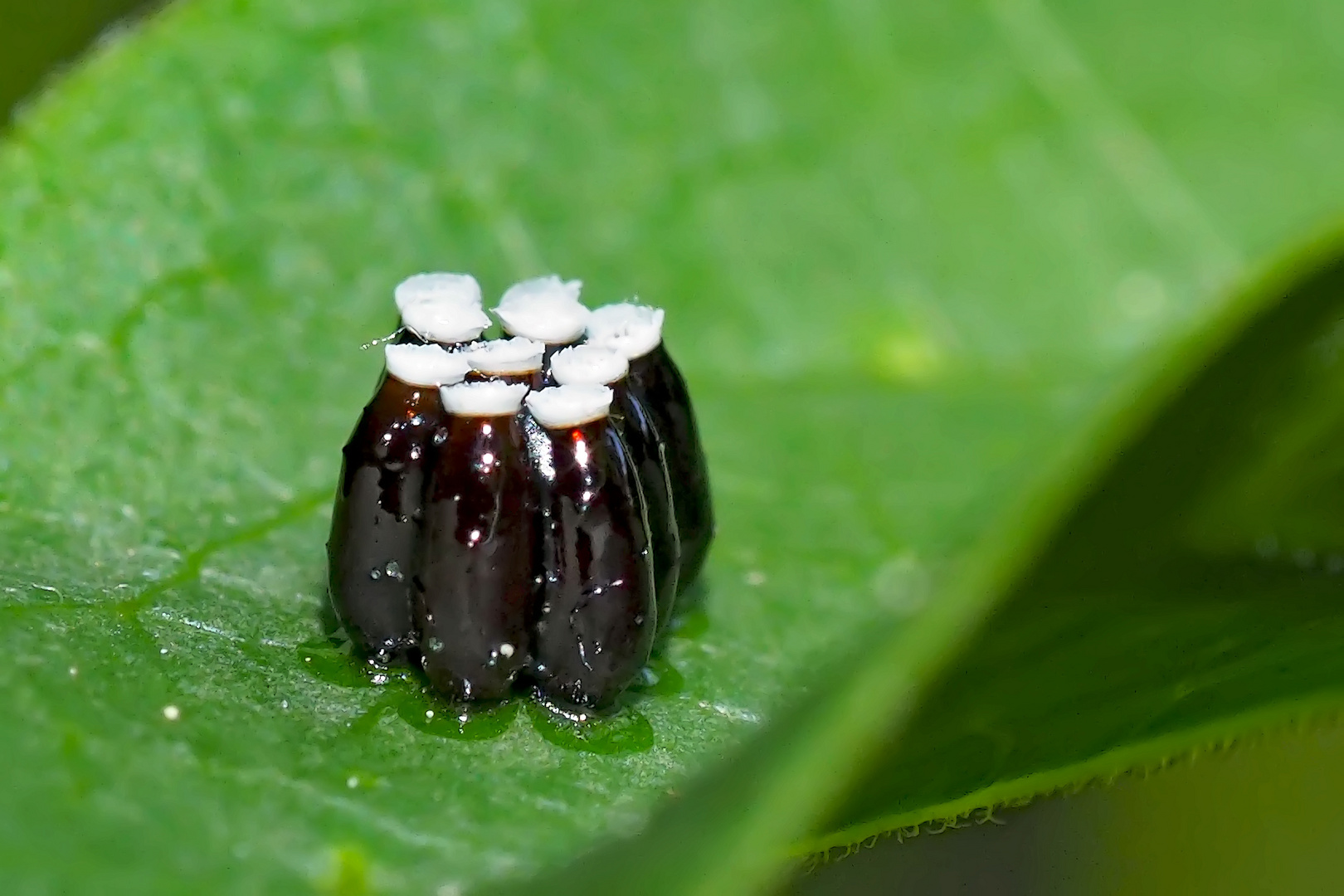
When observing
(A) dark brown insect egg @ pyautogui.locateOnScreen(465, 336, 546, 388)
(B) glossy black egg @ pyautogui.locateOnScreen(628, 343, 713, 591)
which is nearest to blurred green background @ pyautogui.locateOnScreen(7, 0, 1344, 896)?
(B) glossy black egg @ pyautogui.locateOnScreen(628, 343, 713, 591)

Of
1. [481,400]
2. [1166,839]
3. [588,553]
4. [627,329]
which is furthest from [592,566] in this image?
[1166,839]

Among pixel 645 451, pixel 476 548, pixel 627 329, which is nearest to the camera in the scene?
pixel 476 548

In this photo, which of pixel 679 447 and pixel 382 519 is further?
pixel 679 447

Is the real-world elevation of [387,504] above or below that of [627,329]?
below

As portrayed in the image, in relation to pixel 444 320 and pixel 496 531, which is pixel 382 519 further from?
pixel 444 320

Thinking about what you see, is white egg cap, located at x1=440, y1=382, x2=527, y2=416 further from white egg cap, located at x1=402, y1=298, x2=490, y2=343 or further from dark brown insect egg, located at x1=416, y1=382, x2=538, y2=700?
white egg cap, located at x1=402, y1=298, x2=490, y2=343

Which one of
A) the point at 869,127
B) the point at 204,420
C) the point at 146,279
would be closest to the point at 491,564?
the point at 204,420
